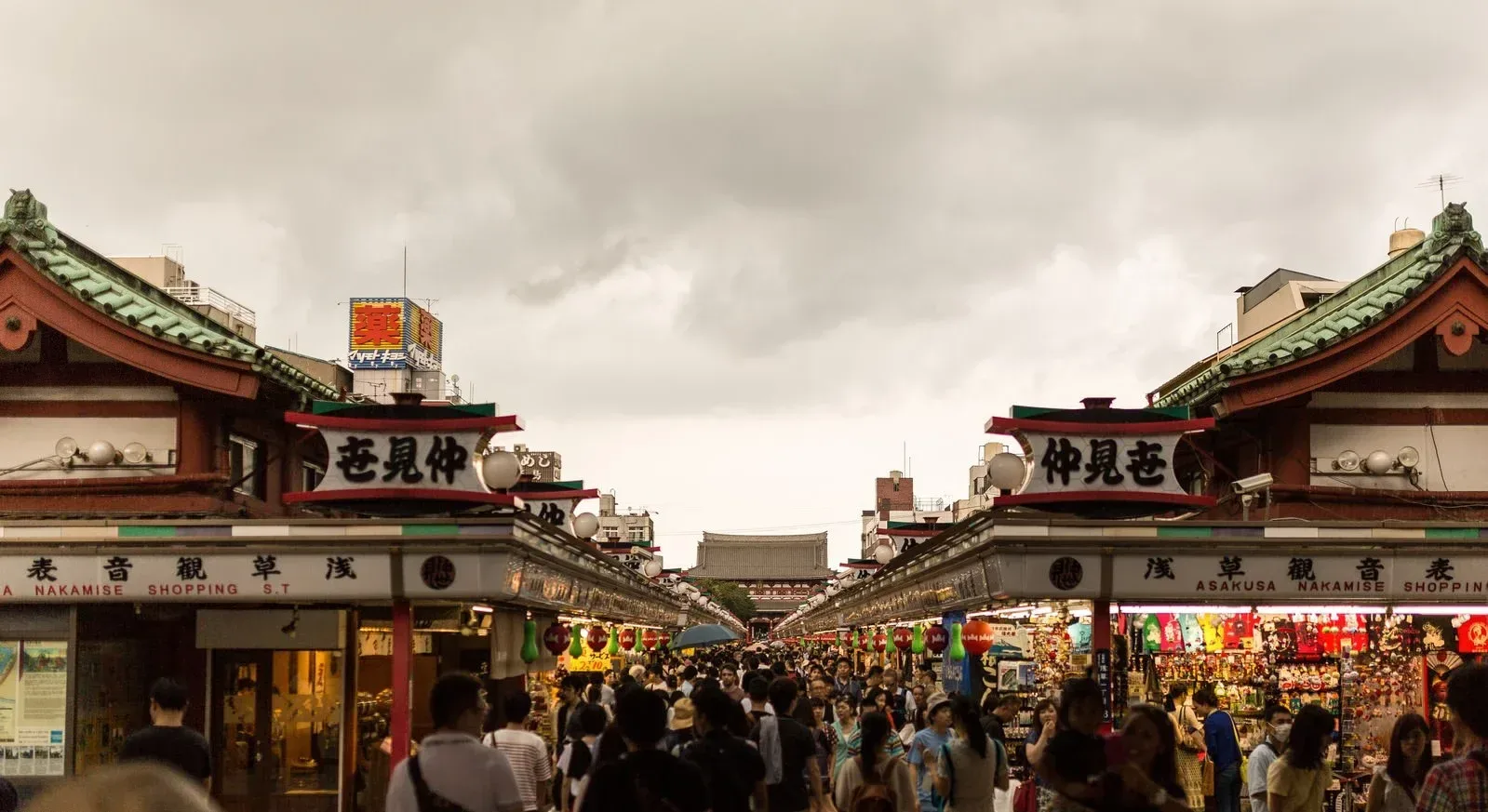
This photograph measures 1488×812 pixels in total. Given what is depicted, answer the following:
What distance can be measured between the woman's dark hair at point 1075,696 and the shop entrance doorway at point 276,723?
46.4ft

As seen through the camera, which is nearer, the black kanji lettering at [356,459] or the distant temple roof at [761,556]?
the black kanji lettering at [356,459]

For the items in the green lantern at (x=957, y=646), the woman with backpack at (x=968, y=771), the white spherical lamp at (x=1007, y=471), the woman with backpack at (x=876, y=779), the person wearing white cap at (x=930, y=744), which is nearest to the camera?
the woman with backpack at (x=876, y=779)

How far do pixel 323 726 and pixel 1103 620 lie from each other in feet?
34.8

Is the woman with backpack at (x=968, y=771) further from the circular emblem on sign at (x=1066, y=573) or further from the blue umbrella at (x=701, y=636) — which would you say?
the blue umbrella at (x=701, y=636)

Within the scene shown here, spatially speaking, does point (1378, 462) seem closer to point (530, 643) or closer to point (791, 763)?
point (791, 763)

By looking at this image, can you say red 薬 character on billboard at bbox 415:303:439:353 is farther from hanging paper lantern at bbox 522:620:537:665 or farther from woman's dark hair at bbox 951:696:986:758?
Answer: woman's dark hair at bbox 951:696:986:758

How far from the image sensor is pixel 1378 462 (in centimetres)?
2252

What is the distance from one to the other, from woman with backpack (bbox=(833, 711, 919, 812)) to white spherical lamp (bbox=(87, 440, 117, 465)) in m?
12.7

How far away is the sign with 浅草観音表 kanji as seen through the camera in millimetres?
18203

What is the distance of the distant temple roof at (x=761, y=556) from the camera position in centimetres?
→ 17238

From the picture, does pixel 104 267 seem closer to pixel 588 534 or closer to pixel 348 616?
pixel 348 616

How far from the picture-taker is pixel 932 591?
2772 cm

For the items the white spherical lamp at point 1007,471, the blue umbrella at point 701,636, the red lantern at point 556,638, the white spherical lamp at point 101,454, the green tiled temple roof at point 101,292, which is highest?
the green tiled temple roof at point 101,292

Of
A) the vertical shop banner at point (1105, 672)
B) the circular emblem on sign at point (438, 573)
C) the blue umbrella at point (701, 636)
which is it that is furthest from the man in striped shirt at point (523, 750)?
the blue umbrella at point (701, 636)
